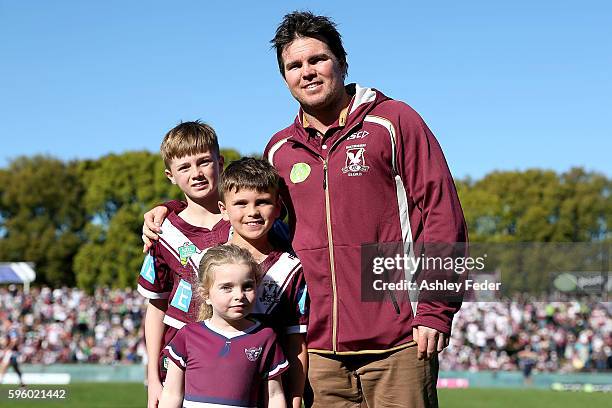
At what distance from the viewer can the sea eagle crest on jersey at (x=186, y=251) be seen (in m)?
4.74

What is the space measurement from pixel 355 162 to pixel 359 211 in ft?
0.87

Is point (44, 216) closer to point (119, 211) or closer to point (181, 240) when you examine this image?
point (119, 211)

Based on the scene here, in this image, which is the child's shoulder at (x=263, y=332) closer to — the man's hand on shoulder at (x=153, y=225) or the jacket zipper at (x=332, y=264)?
the jacket zipper at (x=332, y=264)

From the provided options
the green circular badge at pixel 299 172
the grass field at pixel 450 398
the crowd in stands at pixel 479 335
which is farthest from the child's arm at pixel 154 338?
the crowd in stands at pixel 479 335

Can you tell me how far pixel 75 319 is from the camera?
31891mm

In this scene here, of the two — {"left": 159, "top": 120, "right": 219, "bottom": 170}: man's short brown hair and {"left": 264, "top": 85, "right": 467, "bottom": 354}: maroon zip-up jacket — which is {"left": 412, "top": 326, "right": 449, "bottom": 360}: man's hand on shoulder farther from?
{"left": 159, "top": 120, "right": 219, "bottom": 170}: man's short brown hair

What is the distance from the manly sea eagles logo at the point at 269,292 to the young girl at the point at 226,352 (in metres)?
0.13

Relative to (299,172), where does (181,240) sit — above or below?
below

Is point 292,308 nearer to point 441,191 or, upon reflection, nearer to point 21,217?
point 441,191

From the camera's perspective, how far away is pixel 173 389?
4.30m

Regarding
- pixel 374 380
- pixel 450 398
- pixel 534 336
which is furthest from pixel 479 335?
pixel 374 380

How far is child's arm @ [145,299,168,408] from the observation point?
189 inches

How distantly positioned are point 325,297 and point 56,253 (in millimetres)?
60844

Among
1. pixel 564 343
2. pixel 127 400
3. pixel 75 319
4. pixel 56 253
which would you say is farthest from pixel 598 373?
pixel 56 253
